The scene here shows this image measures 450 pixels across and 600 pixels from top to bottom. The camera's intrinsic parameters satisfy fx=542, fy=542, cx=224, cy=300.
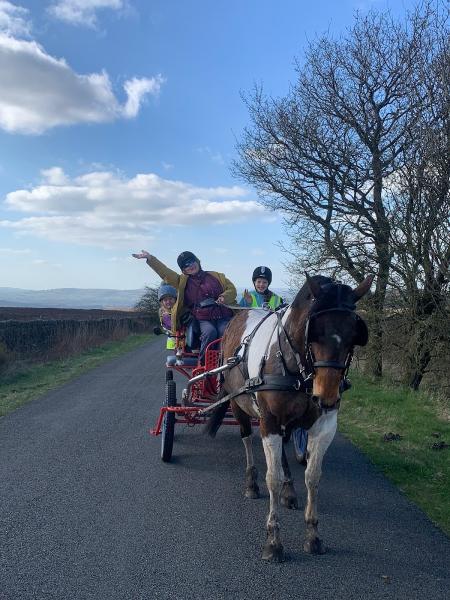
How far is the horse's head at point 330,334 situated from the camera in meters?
3.40

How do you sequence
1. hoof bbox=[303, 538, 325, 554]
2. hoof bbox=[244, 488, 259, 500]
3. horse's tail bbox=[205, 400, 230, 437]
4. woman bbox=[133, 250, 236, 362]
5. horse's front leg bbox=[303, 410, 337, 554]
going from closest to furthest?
hoof bbox=[303, 538, 325, 554] < horse's front leg bbox=[303, 410, 337, 554] < hoof bbox=[244, 488, 259, 500] < horse's tail bbox=[205, 400, 230, 437] < woman bbox=[133, 250, 236, 362]

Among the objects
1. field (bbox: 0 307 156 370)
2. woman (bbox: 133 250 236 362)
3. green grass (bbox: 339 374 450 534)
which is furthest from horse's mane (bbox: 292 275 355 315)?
field (bbox: 0 307 156 370)

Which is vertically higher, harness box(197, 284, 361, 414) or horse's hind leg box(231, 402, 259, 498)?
harness box(197, 284, 361, 414)

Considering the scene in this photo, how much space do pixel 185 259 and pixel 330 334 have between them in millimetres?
3471

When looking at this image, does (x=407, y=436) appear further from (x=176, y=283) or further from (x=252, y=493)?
(x=176, y=283)

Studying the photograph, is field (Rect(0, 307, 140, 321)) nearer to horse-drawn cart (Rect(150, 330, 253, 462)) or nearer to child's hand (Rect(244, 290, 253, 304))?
child's hand (Rect(244, 290, 253, 304))

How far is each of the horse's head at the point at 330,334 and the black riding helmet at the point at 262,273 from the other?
3162 millimetres

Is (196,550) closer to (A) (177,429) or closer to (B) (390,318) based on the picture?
(A) (177,429)

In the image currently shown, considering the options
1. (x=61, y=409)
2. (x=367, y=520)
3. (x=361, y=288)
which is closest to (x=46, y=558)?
(x=367, y=520)

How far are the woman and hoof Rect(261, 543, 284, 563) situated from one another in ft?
10.5

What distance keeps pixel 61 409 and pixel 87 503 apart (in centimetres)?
493

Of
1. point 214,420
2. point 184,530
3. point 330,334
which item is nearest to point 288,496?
point 184,530

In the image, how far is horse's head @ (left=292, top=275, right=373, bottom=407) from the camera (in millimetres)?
3400

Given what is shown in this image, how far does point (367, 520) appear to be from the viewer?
439 cm
